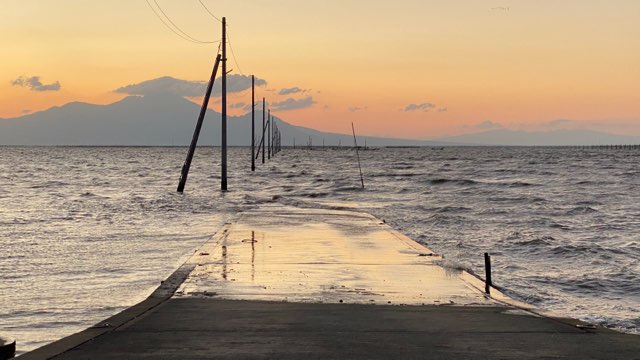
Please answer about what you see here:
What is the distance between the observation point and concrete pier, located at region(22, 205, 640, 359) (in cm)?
720

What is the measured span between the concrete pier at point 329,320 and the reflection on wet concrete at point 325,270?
0.03 meters

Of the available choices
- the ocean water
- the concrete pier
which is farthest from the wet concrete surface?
the ocean water

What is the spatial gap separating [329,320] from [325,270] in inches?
186

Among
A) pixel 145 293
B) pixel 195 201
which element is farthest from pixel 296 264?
pixel 195 201

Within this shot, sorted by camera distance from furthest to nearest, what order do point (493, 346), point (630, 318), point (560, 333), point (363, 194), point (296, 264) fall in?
point (363, 194) < point (296, 264) < point (630, 318) < point (560, 333) < point (493, 346)

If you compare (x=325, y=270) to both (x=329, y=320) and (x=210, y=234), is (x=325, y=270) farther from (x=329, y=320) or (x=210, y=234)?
(x=210, y=234)

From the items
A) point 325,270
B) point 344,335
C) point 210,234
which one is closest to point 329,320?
point 344,335

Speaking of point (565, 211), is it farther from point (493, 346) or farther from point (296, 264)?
point (493, 346)

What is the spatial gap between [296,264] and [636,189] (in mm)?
46125

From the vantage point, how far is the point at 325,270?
1350 centimetres

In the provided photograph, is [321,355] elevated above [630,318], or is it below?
above

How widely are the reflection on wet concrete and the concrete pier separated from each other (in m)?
0.03

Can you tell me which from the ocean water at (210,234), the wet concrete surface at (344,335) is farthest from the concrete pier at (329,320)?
the ocean water at (210,234)

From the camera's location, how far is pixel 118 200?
3881cm
